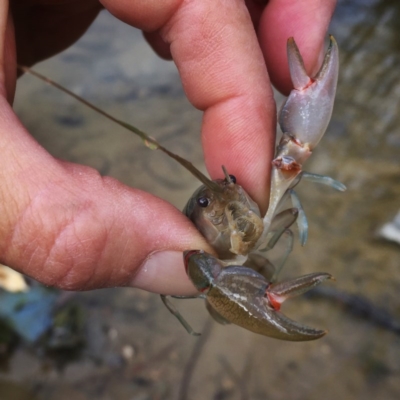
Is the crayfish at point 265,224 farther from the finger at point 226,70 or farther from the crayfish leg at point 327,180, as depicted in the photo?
the finger at point 226,70

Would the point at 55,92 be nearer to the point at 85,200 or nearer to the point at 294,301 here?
the point at 294,301

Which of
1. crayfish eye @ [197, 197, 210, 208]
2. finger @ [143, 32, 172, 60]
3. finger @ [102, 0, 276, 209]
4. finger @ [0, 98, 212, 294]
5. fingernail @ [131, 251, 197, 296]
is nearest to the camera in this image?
finger @ [0, 98, 212, 294]

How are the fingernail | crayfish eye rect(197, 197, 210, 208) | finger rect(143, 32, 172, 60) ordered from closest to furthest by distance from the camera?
the fingernail < crayfish eye rect(197, 197, 210, 208) < finger rect(143, 32, 172, 60)

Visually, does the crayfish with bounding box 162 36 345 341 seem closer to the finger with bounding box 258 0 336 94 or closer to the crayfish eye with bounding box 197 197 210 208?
the crayfish eye with bounding box 197 197 210 208

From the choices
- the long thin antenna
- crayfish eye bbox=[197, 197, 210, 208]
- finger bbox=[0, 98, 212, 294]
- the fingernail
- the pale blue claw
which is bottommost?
the fingernail

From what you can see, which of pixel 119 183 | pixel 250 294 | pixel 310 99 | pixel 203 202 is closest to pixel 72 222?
pixel 119 183

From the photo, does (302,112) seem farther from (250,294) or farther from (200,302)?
(200,302)

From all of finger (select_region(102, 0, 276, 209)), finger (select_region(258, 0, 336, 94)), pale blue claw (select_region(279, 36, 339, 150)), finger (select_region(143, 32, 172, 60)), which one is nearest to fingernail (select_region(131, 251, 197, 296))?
finger (select_region(102, 0, 276, 209))

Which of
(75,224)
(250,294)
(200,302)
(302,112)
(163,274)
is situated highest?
(302,112)
